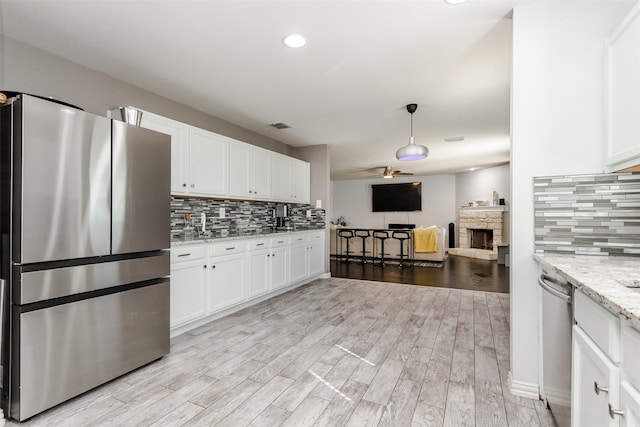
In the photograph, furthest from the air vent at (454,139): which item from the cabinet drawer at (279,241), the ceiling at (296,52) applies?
the cabinet drawer at (279,241)

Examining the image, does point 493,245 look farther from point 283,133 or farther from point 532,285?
point 532,285

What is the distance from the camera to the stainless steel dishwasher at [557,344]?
4.29 ft

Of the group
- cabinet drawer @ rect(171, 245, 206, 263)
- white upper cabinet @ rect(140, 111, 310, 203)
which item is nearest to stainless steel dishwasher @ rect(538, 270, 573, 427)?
cabinet drawer @ rect(171, 245, 206, 263)

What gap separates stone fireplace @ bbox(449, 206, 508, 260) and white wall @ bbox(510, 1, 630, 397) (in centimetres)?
629

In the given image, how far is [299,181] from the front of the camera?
17.1ft

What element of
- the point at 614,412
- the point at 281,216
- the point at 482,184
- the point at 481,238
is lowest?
the point at 481,238

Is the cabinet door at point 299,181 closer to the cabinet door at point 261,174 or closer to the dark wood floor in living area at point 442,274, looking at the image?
the cabinet door at point 261,174

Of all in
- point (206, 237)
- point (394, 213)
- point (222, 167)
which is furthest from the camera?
point (394, 213)

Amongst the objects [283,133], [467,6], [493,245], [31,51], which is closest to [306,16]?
[467,6]

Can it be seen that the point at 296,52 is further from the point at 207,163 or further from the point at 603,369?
the point at 603,369

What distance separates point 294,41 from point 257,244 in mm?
2323

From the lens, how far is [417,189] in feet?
33.2

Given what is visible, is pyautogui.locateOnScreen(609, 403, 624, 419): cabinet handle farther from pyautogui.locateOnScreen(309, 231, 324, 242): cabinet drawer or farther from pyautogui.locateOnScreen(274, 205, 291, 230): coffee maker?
pyautogui.locateOnScreen(274, 205, 291, 230): coffee maker

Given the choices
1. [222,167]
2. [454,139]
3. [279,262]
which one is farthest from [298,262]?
[454,139]
